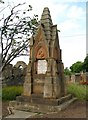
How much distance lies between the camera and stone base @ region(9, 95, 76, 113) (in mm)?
9387

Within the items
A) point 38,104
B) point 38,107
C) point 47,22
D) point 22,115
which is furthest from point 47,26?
point 22,115

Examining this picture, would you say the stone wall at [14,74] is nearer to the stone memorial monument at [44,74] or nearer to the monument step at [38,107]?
the stone memorial monument at [44,74]

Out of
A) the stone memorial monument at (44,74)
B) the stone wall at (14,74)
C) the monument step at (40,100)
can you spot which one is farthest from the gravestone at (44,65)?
the stone wall at (14,74)

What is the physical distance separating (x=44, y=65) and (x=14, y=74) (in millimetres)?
9781

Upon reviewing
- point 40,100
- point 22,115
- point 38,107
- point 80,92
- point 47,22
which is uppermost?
point 47,22

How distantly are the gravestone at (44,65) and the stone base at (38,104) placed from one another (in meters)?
0.37

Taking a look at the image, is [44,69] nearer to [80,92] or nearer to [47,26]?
[47,26]

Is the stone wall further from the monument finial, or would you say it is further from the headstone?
the monument finial

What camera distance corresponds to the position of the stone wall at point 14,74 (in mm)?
18666

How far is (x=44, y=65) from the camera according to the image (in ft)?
36.3

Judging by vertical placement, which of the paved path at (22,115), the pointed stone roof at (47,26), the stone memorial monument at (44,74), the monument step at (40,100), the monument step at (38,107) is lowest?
the paved path at (22,115)

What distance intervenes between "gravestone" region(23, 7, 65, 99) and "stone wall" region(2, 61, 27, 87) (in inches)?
280

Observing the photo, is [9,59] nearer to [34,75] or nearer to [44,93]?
[34,75]

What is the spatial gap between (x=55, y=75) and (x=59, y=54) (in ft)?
6.32
